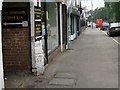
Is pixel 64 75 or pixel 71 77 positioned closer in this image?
pixel 71 77

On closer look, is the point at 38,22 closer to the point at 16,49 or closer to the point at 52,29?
the point at 16,49

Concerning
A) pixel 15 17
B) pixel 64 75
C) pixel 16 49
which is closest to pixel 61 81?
pixel 64 75

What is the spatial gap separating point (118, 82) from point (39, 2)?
3.84 meters

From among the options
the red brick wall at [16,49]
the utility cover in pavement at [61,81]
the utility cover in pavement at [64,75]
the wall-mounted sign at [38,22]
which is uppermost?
the wall-mounted sign at [38,22]

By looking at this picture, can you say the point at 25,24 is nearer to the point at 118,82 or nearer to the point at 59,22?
the point at 118,82

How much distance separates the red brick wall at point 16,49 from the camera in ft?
34.2

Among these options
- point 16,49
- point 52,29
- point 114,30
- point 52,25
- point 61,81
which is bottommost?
point 61,81

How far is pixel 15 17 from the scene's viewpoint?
10.5m

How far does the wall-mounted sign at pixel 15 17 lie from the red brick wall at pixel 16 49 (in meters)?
0.16

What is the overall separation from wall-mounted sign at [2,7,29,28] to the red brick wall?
164 mm

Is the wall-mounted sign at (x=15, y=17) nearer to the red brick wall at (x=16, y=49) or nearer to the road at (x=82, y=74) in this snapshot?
the red brick wall at (x=16, y=49)

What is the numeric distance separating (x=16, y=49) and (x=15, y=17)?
3.28 feet

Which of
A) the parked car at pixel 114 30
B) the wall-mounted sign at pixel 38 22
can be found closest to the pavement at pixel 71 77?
the wall-mounted sign at pixel 38 22

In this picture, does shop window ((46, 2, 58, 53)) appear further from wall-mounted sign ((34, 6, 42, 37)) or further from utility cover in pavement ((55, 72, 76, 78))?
utility cover in pavement ((55, 72, 76, 78))
